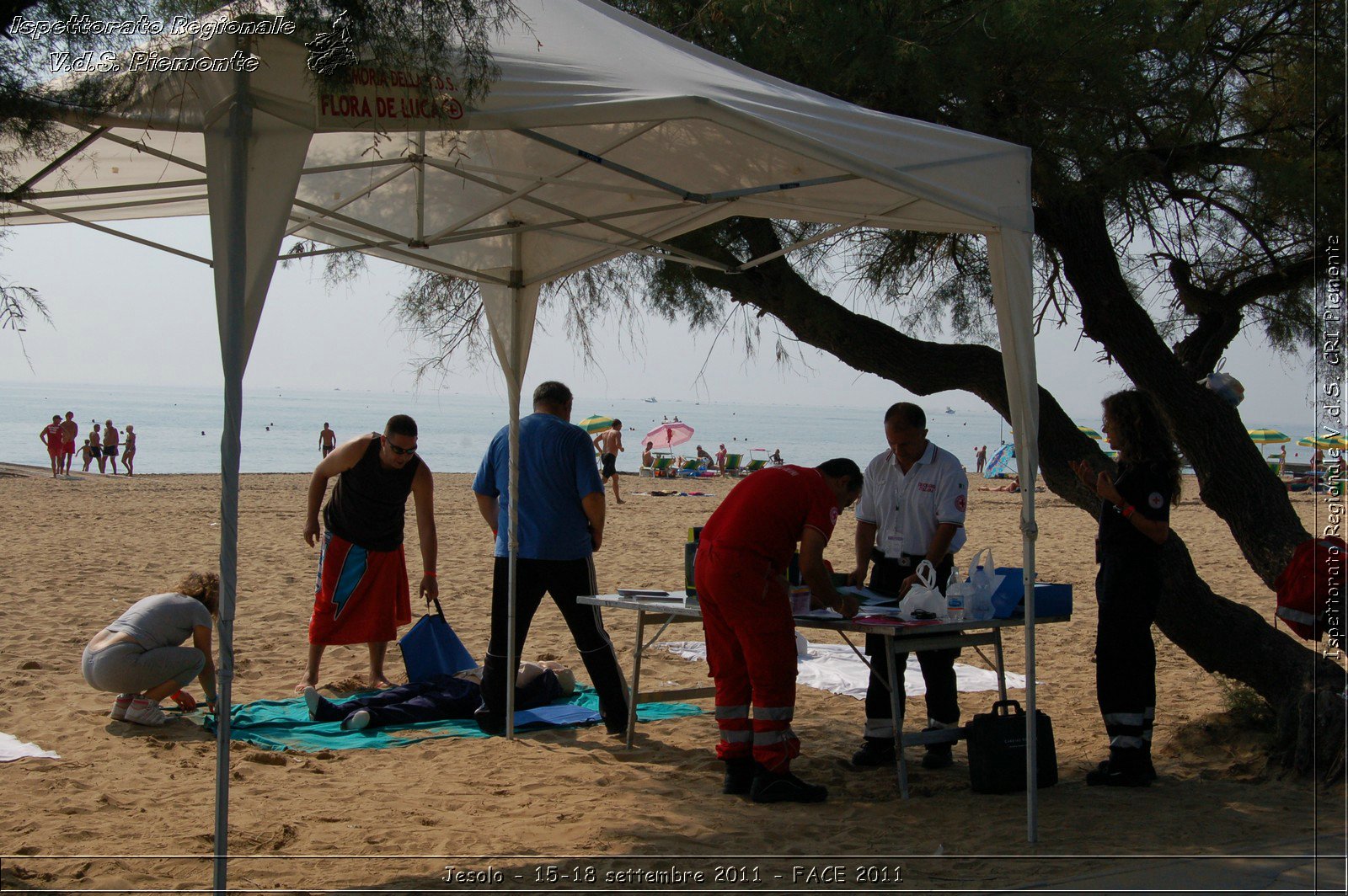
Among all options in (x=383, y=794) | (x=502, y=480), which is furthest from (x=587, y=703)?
(x=383, y=794)

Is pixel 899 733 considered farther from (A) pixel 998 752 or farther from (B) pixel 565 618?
(B) pixel 565 618

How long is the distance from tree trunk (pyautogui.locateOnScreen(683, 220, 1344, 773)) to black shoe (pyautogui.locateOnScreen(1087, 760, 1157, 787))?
2.23 ft

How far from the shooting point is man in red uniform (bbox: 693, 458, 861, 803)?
436 cm

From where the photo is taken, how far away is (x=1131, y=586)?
15.7ft

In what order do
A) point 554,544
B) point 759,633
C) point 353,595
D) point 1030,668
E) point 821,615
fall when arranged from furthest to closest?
point 353,595 → point 554,544 → point 821,615 → point 759,633 → point 1030,668

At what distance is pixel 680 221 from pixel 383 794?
2.83 meters

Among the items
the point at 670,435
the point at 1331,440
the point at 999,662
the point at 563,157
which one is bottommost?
the point at 999,662

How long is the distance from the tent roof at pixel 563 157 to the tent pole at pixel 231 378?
0.08 m

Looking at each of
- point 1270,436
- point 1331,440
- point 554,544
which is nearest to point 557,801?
point 554,544

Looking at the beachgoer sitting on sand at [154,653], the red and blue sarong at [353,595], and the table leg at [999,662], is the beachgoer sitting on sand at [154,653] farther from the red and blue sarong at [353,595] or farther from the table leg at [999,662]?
the table leg at [999,662]

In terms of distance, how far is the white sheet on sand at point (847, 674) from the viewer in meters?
6.66

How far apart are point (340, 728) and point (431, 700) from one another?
55cm

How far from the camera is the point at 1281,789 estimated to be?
4.69 meters

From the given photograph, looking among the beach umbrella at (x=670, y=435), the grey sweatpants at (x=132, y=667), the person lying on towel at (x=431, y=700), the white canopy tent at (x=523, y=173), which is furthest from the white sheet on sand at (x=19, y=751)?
the beach umbrella at (x=670, y=435)
